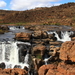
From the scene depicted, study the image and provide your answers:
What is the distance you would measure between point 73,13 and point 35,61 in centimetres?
4111

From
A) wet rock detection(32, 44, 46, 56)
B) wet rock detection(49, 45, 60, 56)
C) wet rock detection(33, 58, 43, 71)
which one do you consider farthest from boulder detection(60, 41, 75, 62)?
wet rock detection(32, 44, 46, 56)

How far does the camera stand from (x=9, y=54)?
656 inches

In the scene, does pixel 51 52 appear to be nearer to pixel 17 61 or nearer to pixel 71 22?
pixel 17 61

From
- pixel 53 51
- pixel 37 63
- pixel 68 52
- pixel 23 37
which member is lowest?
pixel 37 63

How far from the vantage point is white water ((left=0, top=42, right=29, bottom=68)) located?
15.8 metres

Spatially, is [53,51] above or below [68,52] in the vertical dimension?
below

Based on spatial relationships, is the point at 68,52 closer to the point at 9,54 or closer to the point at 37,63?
the point at 37,63

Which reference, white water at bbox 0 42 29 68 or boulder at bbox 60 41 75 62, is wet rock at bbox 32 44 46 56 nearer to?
white water at bbox 0 42 29 68

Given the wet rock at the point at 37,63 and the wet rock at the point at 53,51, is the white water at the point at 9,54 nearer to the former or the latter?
the wet rock at the point at 37,63

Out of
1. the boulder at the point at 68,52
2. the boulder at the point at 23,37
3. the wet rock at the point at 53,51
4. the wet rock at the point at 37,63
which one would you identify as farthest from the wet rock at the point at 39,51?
the boulder at the point at 68,52

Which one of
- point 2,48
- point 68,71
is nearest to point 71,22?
point 2,48

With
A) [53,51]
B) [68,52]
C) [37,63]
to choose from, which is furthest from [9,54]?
[68,52]

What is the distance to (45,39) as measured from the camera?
62.7 ft

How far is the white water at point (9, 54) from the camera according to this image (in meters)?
15.8
